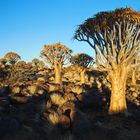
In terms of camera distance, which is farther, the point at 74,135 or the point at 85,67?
the point at 85,67

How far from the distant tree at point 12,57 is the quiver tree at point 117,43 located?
31.3 metres

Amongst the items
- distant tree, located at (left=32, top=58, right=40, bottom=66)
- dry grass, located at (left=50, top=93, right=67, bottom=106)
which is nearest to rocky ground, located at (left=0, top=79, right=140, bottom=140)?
dry grass, located at (left=50, top=93, right=67, bottom=106)

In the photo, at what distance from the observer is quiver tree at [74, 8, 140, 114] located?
12.2 m

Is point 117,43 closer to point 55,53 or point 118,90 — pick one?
point 118,90

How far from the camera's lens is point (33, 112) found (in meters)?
11.4

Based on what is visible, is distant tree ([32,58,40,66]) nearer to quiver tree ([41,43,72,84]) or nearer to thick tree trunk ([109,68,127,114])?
quiver tree ([41,43,72,84])

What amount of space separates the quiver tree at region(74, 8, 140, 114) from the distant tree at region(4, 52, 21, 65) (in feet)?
103

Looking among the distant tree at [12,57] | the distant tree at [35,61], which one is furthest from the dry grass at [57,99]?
the distant tree at [35,61]

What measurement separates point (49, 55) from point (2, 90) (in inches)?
468

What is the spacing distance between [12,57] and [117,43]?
106 feet

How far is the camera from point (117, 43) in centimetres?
1286

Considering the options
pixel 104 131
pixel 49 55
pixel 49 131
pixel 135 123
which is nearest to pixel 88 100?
pixel 135 123

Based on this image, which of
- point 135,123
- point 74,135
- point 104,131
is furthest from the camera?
point 135,123

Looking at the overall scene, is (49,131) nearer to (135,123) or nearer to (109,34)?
(135,123)
